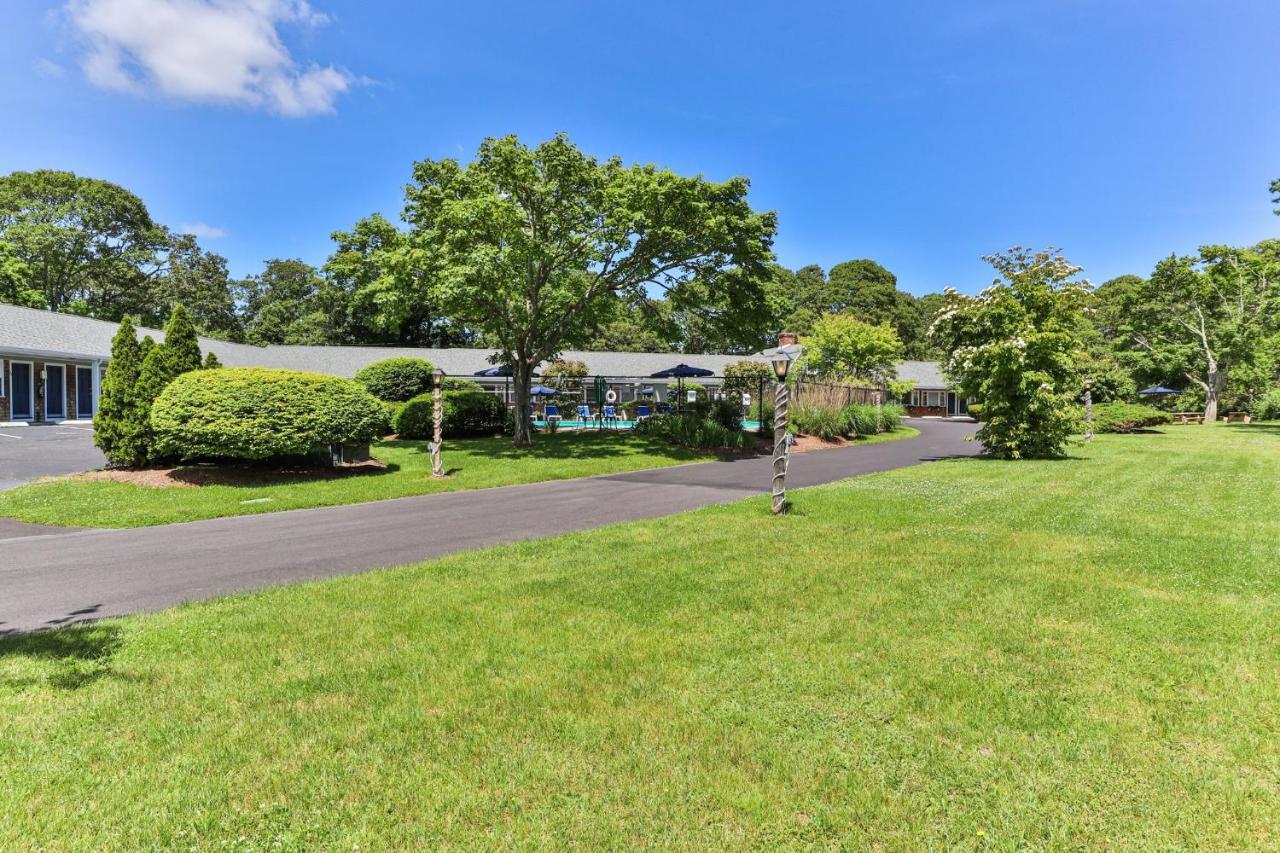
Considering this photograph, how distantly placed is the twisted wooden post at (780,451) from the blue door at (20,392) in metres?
27.8

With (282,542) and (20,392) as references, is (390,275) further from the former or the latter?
(20,392)

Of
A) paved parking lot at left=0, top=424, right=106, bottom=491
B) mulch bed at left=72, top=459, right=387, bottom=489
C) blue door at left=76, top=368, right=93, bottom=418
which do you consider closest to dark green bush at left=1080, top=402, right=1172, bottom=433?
mulch bed at left=72, top=459, right=387, bottom=489

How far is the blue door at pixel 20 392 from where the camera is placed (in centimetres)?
2266

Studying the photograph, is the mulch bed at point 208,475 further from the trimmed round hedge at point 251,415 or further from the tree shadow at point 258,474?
the trimmed round hedge at point 251,415

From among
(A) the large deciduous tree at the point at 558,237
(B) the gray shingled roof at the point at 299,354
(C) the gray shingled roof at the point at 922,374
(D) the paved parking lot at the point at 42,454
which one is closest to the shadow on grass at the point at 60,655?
(D) the paved parking lot at the point at 42,454

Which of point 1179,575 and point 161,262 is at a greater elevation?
point 161,262

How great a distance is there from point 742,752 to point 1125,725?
1891mm

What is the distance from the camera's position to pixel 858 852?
2273mm

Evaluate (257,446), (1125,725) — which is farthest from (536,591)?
(257,446)

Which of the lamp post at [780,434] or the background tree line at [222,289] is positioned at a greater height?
the background tree line at [222,289]

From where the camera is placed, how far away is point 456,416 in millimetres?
20547

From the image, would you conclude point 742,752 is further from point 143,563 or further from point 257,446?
point 257,446

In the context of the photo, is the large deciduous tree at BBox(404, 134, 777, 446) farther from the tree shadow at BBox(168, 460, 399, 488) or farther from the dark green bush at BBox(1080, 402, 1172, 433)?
the dark green bush at BBox(1080, 402, 1172, 433)

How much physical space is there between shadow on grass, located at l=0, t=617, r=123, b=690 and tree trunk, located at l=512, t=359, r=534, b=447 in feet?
44.3
